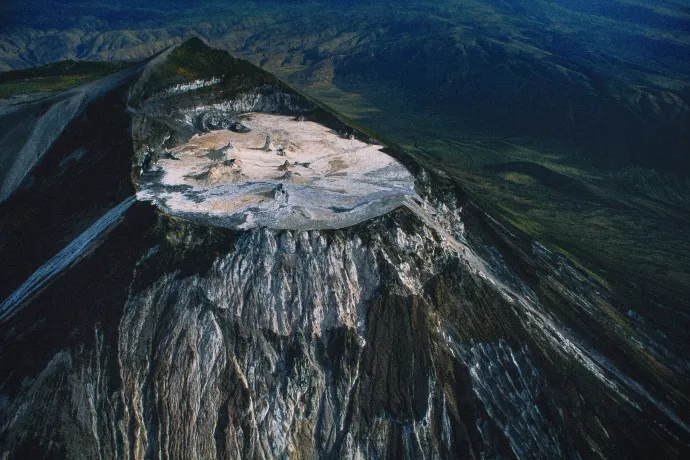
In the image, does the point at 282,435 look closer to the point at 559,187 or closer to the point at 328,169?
the point at 328,169

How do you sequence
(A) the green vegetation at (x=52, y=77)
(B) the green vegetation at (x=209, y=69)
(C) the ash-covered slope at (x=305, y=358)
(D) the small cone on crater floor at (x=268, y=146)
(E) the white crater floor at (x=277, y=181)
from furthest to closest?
1. (A) the green vegetation at (x=52, y=77)
2. (B) the green vegetation at (x=209, y=69)
3. (D) the small cone on crater floor at (x=268, y=146)
4. (E) the white crater floor at (x=277, y=181)
5. (C) the ash-covered slope at (x=305, y=358)

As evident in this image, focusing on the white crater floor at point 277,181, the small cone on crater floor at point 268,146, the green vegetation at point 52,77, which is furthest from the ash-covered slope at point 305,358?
the green vegetation at point 52,77

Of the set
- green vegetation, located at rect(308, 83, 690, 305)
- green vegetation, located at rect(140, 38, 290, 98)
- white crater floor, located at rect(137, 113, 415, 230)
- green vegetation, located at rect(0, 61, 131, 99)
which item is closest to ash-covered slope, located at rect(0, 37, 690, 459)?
white crater floor, located at rect(137, 113, 415, 230)

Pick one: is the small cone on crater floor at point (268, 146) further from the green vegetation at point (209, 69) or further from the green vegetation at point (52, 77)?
the green vegetation at point (52, 77)

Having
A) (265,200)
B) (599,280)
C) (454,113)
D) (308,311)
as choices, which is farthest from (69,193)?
(454,113)

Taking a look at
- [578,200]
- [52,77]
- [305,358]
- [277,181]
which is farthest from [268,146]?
[578,200]

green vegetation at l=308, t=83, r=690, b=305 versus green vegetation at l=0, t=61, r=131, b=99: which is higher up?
green vegetation at l=0, t=61, r=131, b=99

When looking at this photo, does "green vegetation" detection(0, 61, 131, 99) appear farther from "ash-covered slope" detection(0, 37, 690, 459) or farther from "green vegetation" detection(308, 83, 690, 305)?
"green vegetation" detection(308, 83, 690, 305)
